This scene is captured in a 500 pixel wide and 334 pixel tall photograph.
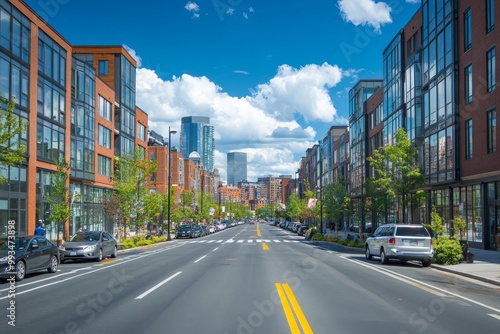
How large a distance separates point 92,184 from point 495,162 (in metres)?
35.3

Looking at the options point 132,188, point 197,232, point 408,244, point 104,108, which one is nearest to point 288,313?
point 408,244

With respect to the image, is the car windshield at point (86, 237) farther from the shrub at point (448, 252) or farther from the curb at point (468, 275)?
the shrub at point (448, 252)

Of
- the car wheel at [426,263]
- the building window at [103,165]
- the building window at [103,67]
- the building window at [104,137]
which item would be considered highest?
the building window at [103,67]

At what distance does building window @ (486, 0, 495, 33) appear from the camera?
29.8m

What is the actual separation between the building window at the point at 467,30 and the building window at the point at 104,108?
3355cm

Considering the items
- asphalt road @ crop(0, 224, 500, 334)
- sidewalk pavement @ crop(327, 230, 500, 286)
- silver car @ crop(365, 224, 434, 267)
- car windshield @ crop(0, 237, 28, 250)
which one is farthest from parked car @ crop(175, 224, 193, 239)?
car windshield @ crop(0, 237, 28, 250)

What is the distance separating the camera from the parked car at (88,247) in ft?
79.0

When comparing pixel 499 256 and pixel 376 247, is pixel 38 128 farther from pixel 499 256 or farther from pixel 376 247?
pixel 499 256

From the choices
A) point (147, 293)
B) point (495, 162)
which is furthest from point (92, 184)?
point (147, 293)

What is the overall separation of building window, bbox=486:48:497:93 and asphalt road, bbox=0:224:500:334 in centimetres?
1542

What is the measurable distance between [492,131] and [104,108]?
36.7m

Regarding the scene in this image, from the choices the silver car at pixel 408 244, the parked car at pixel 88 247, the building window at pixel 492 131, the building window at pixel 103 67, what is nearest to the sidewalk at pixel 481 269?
the silver car at pixel 408 244

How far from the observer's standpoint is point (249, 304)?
11.4m

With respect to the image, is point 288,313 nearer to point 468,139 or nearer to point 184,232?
point 468,139
